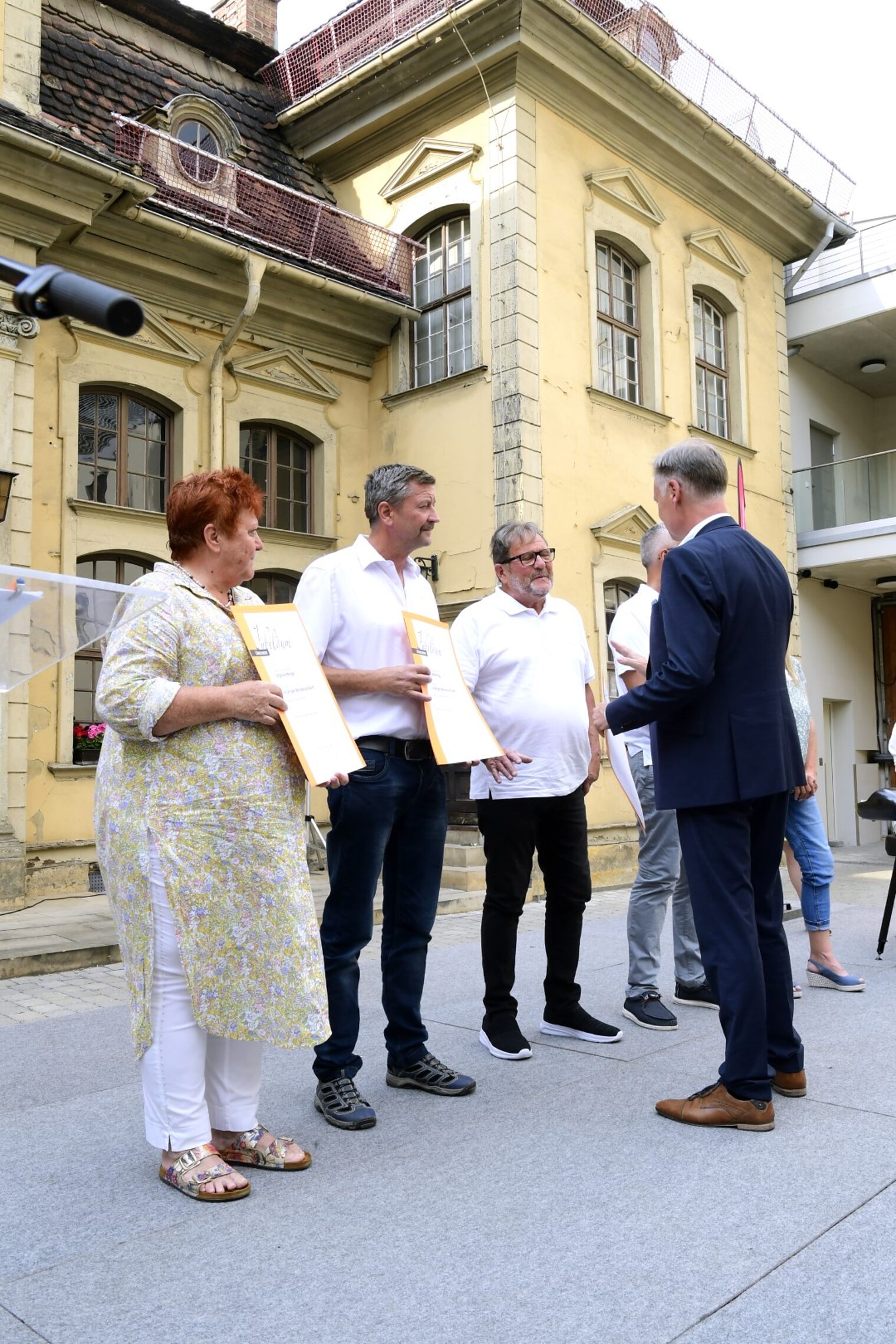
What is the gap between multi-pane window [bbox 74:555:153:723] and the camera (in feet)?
32.8

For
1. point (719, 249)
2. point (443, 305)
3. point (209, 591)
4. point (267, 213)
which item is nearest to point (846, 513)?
point (719, 249)

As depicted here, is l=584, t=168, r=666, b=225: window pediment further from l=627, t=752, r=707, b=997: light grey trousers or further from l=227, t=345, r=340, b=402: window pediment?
l=627, t=752, r=707, b=997: light grey trousers

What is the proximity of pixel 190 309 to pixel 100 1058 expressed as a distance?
8667 millimetres

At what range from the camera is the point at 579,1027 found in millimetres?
4297

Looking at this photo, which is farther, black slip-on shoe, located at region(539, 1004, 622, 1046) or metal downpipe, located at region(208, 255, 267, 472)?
metal downpipe, located at region(208, 255, 267, 472)

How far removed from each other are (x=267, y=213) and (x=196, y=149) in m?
1.07

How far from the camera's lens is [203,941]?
280 centimetres

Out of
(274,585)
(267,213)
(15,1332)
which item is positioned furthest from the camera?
(274,585)

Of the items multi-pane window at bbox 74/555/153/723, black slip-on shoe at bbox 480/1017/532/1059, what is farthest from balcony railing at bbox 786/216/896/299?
black slip-on shoe at bbox 480/1017/532/1059

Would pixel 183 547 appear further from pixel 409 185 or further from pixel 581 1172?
pixel 409 185

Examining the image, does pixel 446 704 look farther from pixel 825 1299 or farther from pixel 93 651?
pixel 93 651

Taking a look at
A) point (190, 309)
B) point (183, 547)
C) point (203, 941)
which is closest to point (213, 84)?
point (190, 309)

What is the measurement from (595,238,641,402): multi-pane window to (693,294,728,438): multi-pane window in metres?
1.31

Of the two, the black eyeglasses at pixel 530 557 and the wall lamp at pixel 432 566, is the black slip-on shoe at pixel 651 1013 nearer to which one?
the black eyeglasses at pixel 530 557
